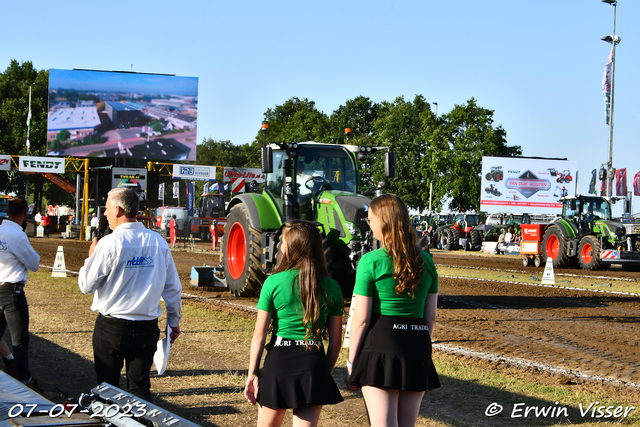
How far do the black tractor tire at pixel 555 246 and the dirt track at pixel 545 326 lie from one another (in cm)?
731

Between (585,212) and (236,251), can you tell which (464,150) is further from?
(236,251)

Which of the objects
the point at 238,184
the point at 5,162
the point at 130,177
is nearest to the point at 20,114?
the point at 5,162

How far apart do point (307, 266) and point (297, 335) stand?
36 centimetres

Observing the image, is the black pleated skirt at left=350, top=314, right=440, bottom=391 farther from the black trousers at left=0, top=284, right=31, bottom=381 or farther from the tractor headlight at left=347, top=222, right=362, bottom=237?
the tractor headlight at left=347, top=222, right=362, bottom=237

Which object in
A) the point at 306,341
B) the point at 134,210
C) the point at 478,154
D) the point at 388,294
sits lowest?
the point at 306,341

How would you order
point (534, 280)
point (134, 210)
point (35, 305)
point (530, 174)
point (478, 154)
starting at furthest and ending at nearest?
point (478, 154) < point (530, 174) < point (534, 280) < point (35, 305) < point (134, 210)

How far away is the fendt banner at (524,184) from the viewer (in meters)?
45.2

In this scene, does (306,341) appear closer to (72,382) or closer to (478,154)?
(72,382)

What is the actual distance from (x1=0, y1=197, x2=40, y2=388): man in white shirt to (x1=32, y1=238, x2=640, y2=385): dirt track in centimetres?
467

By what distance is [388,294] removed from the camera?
3551 mm

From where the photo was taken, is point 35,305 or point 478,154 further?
point 478,154


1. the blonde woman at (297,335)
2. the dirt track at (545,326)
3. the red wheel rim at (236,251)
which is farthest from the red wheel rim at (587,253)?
the blonde woman at (297,335)

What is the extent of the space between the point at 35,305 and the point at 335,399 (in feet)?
29.6

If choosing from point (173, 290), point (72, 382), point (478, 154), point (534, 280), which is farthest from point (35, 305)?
point (478, 154)
